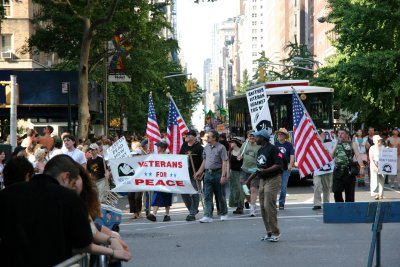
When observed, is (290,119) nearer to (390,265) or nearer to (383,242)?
(383,242)

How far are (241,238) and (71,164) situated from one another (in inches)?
366

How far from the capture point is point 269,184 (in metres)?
14.8

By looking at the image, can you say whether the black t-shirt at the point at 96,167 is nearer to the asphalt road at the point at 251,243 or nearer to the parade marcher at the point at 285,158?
the asphalt road at the point at 251,243

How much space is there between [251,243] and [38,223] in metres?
9.19

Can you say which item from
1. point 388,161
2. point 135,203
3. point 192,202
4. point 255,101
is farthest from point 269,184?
point 388,161

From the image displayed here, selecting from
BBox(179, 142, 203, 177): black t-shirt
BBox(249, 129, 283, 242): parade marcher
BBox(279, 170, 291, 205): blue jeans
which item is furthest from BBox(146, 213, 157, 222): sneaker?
BBox(249, 129, 283, 242): parade marcher

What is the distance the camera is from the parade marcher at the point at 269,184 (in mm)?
14617

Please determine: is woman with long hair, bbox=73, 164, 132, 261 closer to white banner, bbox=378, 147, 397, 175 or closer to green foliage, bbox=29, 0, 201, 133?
white banner, bbox=378, 147, 397, 175

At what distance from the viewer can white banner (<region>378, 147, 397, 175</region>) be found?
80.1 ft

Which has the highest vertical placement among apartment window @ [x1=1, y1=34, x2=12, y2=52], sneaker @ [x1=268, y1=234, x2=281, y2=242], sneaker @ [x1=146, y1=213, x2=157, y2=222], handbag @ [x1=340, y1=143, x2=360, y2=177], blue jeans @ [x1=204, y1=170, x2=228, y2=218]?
apartment window @ [x1=1, y1=34, x2=12, y2=52]

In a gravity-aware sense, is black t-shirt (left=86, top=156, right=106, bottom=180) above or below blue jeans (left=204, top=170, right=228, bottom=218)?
above

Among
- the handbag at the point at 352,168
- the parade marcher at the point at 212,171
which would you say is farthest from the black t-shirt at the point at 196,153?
the handbag at the point at 352,168

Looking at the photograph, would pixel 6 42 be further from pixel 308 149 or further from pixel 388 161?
pixel 308 149

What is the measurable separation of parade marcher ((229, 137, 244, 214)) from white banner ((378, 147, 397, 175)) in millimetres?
4659
